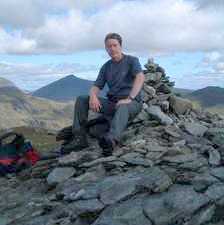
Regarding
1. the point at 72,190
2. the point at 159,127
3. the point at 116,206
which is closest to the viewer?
the point at 116,206

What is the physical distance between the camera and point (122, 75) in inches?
603

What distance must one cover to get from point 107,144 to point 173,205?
3.91 meters

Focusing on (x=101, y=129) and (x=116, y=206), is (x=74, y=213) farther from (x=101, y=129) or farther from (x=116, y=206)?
(x=101, y=129)

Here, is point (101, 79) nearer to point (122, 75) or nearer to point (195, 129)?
point (122, 75)

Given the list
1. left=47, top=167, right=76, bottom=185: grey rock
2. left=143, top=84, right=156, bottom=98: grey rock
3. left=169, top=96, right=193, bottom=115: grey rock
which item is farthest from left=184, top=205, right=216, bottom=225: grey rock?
left=143, top=84, right=156, bottom=98: grey rock

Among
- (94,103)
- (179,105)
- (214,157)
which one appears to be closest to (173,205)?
(214,157)

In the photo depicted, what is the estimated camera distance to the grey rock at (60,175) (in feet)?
45.5

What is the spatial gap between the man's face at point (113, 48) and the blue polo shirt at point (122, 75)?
35cm

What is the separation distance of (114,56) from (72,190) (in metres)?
4.78

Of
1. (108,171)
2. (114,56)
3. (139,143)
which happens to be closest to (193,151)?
(139,143)

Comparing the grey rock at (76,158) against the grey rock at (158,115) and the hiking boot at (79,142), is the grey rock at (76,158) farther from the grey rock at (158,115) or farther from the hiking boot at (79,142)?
the grey rock at (158,115)

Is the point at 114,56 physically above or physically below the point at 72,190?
above

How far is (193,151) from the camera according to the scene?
1438 centimetres

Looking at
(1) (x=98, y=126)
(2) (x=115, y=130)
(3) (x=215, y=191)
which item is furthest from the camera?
(1) (x=98, y=126)
